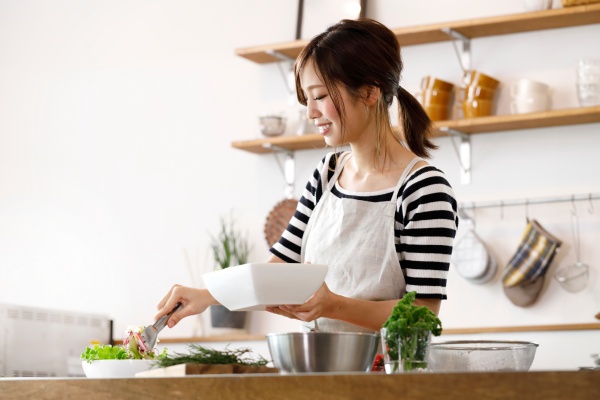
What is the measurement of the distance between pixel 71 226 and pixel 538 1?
2.44 meters

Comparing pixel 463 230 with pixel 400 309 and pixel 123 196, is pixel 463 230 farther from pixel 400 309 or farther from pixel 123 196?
pixel 400 309

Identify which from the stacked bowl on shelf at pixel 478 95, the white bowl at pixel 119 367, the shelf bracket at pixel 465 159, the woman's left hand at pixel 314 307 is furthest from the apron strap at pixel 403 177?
the shelf bracket at pixel 465 159

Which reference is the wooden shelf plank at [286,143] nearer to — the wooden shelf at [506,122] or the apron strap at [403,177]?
the wooden shelf at [506,122]

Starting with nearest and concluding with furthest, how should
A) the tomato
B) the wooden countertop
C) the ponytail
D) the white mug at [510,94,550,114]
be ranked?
the wooden countertop
the tomato
the ponytail
the white mug at [510,94,550,114]

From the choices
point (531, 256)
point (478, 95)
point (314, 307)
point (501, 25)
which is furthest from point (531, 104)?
point (314, 307)

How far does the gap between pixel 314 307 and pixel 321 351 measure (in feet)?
0.91

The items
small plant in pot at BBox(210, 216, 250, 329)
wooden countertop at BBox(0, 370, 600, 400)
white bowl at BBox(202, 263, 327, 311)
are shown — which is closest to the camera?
wooden countertop at BBox(0, 370, 600, 400)

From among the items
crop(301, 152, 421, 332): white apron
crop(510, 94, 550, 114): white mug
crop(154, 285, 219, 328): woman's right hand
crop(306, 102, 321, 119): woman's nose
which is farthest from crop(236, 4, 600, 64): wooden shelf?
crop(154, 285, 219, 328): woman's right hand

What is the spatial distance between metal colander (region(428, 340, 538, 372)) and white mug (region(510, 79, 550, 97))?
8.39 ft

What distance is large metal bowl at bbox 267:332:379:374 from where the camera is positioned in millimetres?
1290

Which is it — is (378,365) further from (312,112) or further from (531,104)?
(531,104)

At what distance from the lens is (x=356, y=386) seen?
1.08 metres

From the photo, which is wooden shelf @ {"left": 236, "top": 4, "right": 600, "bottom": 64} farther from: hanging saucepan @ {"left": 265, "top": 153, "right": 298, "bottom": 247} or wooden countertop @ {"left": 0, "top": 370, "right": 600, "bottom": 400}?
wooden countertop @ {"left": 0, "top": 370, "right": 600, "bottom": 400}

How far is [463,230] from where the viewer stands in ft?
12.9
